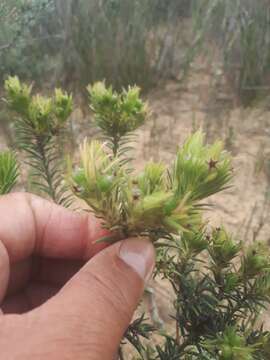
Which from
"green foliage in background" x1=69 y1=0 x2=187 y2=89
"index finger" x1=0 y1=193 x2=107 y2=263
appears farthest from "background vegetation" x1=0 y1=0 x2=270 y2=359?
"index finger" x1=0 y1=193 x2=107 y2=263

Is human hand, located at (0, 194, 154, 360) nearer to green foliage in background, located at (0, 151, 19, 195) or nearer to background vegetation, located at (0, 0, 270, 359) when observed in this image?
green foliage in background, located at (0, 151, 19, 195)

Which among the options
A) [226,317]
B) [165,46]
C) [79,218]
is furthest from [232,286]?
[165,46]

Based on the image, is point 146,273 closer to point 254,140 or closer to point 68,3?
point 254,140

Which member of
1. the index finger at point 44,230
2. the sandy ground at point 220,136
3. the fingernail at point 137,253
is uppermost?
the fingernail at point 137,253

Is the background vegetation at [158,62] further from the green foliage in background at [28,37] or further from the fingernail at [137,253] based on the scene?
the fingernail at [137,253]

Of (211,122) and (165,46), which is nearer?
(211,122)

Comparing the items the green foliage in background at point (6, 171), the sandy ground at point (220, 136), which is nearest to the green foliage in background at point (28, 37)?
the sandy ground at point (220, 136)

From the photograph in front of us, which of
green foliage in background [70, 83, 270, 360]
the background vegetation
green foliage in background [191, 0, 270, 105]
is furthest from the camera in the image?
green foliage in background [191, 0, 270, 105]
